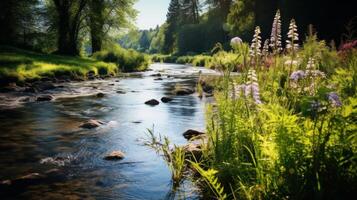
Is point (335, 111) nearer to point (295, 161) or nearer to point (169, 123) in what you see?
point (295, 161)

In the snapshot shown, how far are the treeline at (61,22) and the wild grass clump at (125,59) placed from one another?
16.9 feet

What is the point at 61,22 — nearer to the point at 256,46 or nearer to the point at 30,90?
the point at 30,90

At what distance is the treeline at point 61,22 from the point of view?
139 ft

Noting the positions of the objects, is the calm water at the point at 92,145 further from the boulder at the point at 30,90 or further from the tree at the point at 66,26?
the tree at the point at 66,26

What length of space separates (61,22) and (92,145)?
38.3 m

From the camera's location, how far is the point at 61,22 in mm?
44250

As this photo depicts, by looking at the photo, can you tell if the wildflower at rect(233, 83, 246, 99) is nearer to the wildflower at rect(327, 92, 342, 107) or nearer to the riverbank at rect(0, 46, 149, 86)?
the wildflower at rect(327, 92, 342, 107)

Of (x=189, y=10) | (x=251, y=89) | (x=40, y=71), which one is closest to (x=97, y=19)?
(x=40, y=71)

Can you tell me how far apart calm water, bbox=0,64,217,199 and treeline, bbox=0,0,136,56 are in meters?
28.5

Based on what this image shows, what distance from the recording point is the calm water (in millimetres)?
6172

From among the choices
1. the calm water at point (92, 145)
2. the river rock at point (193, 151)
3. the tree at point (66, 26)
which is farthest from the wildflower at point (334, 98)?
the tree at point (66, 26)

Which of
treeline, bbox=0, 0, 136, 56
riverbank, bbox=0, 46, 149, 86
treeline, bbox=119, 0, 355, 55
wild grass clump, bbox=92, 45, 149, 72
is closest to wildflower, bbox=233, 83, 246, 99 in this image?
treeline, bbox=119, 0, 355, 55

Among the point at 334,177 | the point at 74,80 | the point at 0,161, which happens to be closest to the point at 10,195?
the point at 0,161

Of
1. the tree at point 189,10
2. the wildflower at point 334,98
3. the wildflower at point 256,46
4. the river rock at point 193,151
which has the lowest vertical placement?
the river rock at point 193,151
